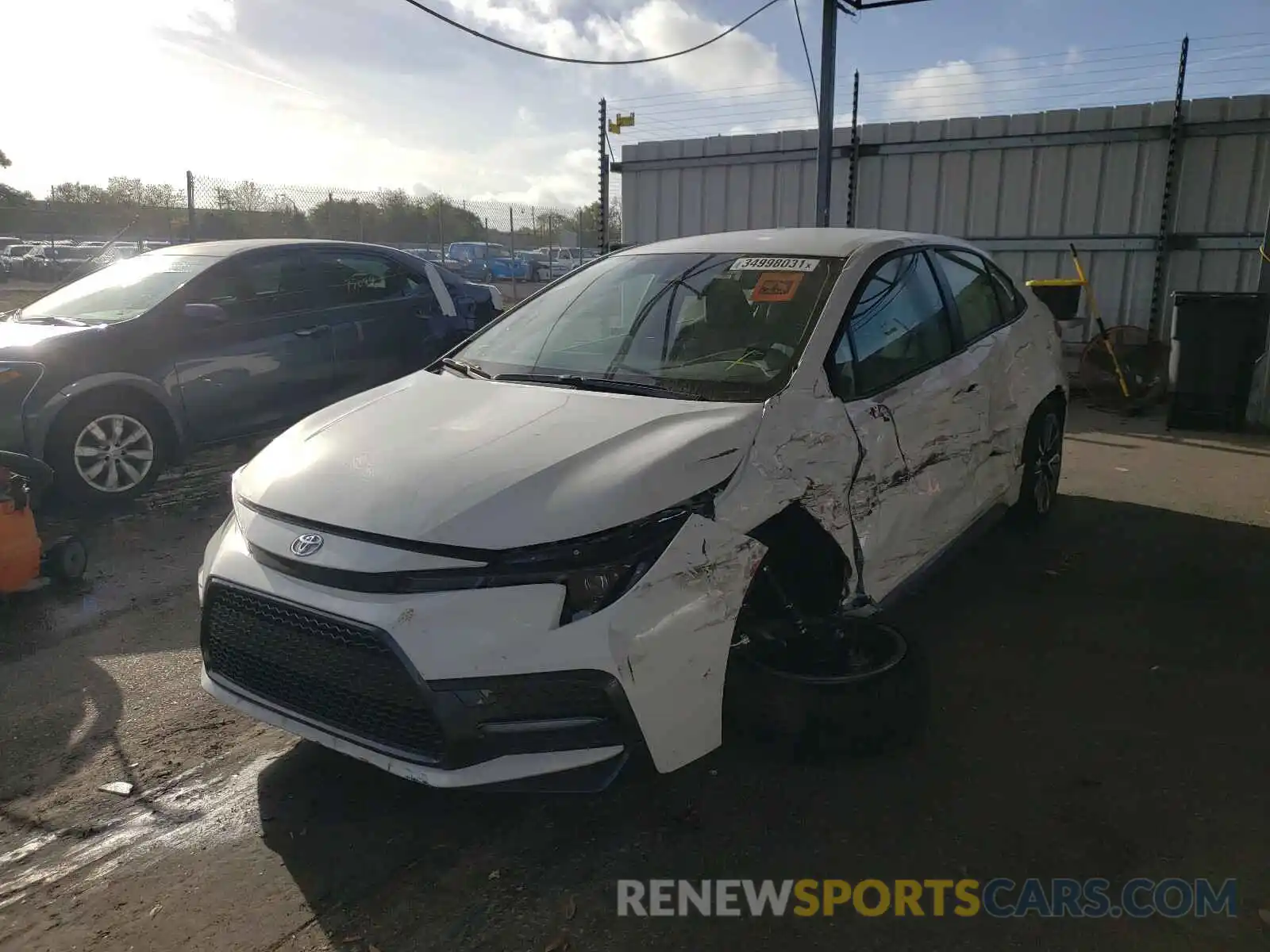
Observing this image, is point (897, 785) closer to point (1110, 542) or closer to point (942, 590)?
point (942, 590)

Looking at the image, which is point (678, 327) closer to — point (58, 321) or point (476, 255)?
point (58, 321)

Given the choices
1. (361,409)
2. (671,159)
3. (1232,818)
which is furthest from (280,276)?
(671,159)

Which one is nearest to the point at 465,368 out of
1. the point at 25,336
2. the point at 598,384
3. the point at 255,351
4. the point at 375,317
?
the point at 598,384

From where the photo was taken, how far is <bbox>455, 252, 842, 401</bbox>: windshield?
3.17 m

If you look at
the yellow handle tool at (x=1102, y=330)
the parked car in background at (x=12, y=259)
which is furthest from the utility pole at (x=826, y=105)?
the parked car in background at (x=12, y=259)

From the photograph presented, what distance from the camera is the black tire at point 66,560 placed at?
4.49 metres

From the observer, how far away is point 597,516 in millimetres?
2359

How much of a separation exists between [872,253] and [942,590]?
5.74 ft

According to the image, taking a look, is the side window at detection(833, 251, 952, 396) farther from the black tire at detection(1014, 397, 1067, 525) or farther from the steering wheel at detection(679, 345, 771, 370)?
the black tire at detection(1014, 397, 1067, 525)

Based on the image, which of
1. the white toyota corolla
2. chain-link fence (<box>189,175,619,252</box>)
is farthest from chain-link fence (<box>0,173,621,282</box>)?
the white toyota corolla

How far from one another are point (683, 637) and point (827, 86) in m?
9.62

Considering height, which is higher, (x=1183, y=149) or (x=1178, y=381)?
(x=1183, y=149)

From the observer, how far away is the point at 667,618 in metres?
2.34

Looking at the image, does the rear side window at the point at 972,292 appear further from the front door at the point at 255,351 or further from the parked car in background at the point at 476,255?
the parked car in background at the point at 476,255
